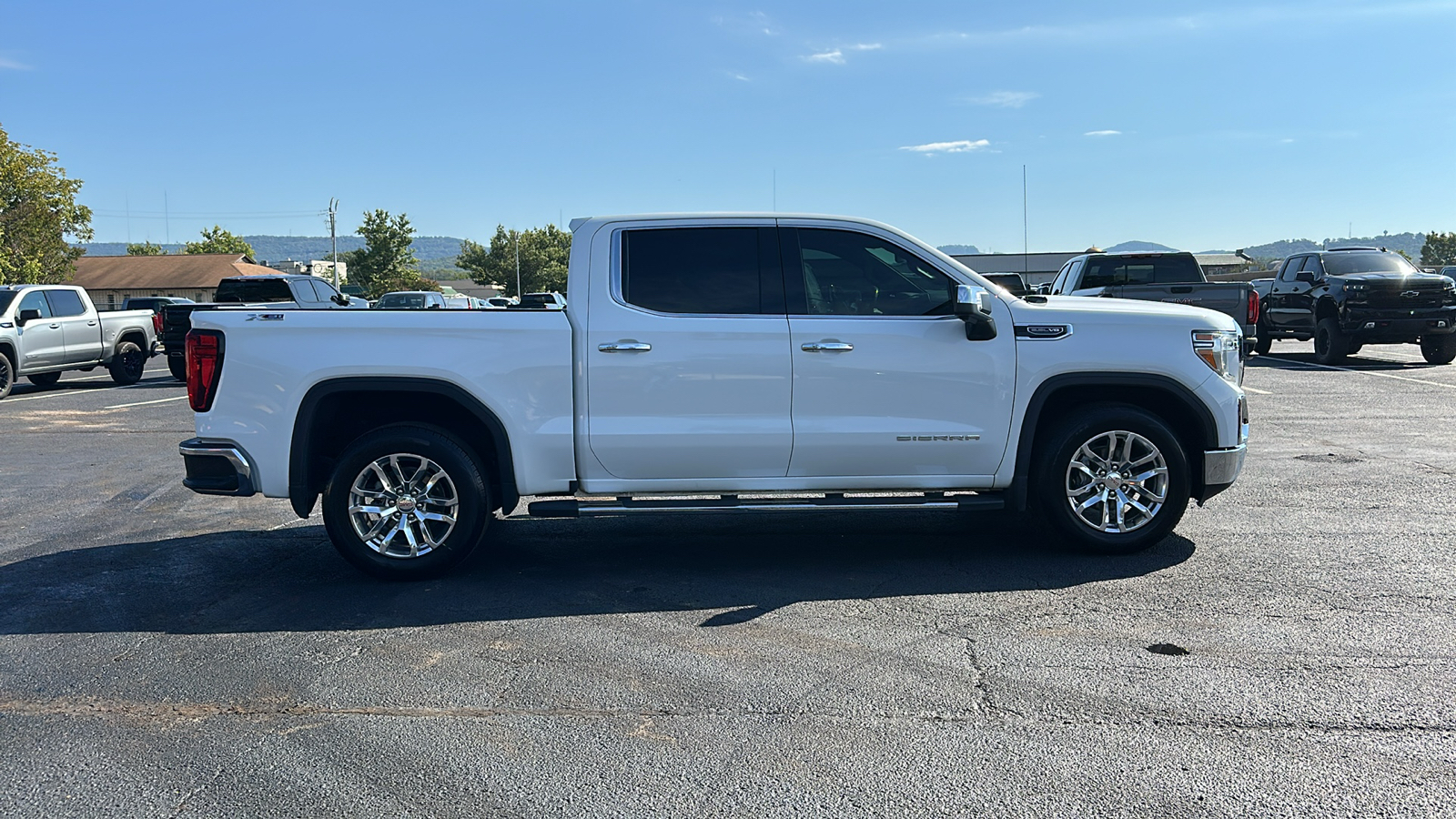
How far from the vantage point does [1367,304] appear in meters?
19.2

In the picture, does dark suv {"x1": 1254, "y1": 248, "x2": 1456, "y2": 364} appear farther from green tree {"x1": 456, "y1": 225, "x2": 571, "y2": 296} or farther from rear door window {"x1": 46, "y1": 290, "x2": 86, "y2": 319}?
green tree {"x1": 456, "y1": 225, "x2": 571, "y2": 296}

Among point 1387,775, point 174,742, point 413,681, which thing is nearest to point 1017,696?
point 1387,775

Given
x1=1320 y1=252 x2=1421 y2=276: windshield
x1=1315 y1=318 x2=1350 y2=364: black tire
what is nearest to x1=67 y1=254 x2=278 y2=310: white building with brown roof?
x1=1320 y1=252 x2=1421 y2=276: windshield

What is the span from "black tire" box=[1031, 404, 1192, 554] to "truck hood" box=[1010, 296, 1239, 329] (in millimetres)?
496

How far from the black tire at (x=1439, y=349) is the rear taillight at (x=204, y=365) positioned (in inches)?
767

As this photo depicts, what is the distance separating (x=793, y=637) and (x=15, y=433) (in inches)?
465

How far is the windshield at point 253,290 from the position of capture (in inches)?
834

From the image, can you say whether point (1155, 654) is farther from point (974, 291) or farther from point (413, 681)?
point (413, 681)

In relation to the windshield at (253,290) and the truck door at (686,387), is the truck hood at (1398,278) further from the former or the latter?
the windshield at (253,290)

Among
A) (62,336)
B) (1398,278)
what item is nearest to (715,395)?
(1398,278)

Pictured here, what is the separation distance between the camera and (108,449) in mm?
11773

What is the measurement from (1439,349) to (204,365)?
20.0 meters

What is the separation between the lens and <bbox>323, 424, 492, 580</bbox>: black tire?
621 cm

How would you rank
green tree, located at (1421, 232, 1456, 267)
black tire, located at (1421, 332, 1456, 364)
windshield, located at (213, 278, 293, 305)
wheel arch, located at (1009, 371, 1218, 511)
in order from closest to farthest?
wheel arch, located at (1009, 371, 1218, 511) → black tire, located at (1421, 332, 1456, 364) → windshield, located at (213, 278, 293, 305) → green tree, located at (1421, 232, 1456, 267)
